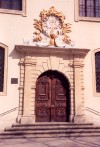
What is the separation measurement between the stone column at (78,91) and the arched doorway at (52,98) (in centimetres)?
52

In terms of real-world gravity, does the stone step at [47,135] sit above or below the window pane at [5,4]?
below

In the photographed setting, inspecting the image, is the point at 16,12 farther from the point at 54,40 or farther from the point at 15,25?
the point at 54,40

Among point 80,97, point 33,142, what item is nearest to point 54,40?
point 80,97

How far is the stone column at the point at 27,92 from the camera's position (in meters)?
12.2

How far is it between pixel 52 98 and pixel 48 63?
1767mm

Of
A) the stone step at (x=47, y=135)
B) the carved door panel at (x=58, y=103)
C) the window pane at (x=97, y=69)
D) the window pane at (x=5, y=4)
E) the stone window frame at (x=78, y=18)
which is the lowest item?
the stone step at (x=47, y=135)

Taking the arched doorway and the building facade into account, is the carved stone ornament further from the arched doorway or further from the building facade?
the arched doorway

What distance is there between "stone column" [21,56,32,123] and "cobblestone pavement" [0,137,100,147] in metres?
1.48

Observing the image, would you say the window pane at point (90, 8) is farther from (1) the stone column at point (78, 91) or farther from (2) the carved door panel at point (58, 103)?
(2) the carved door panel at point (58, 103)

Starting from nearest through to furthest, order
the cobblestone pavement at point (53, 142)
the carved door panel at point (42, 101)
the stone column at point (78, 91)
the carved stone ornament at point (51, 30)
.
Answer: the cobblestone pavement at point (53, 142) < the stone column at point (78, 91) < the carved door panel at point (42, 101) < the carved stone ornament at point (51, 30)

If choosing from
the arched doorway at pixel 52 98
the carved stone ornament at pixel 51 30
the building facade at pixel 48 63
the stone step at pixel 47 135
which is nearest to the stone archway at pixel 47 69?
the building facade at pixel 48 63

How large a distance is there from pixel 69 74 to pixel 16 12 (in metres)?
4.09

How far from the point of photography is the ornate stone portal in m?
12.5

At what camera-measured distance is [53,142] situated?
1036 centimetres
